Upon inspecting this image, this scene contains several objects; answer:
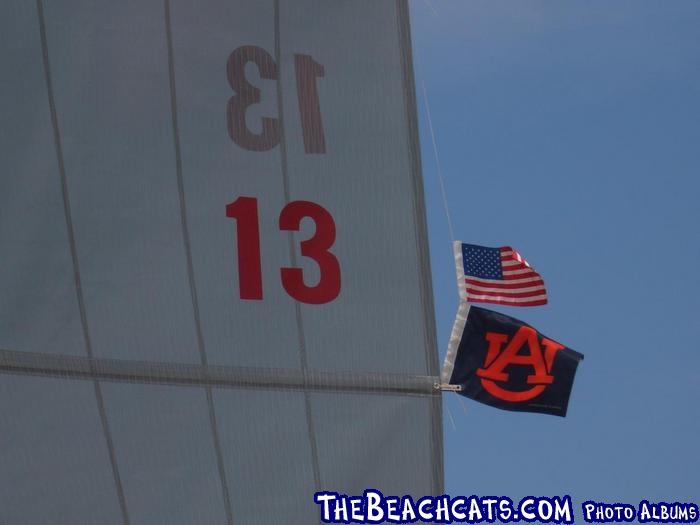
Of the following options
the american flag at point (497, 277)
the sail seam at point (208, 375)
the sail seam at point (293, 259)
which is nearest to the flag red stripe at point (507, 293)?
the american flag at point (497, 277)

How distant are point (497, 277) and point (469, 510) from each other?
1790mm

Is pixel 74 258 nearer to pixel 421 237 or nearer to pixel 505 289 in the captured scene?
pixel 421 237

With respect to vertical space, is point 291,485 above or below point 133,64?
below

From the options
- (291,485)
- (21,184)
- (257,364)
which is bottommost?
(291,485)

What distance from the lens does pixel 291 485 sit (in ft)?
33.8

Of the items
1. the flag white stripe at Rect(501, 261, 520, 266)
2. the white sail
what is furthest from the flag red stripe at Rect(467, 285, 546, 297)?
the white sail

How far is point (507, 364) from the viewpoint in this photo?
11.1 m

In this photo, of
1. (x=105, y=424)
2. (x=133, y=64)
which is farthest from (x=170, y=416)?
(x=133, y=64)

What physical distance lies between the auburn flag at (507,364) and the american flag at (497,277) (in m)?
0.20

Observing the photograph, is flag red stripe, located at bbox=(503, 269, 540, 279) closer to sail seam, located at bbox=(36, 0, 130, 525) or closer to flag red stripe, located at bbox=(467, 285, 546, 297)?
flag red stripe, located at bbox=(467, 285, 546, 297)

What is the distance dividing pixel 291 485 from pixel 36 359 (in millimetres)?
1962

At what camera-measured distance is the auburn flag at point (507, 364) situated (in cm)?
1095

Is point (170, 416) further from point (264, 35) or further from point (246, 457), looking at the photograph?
Result: point (264, 35)

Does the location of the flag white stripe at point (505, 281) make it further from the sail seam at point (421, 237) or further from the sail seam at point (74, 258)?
the sail seam at point (74, 258)
